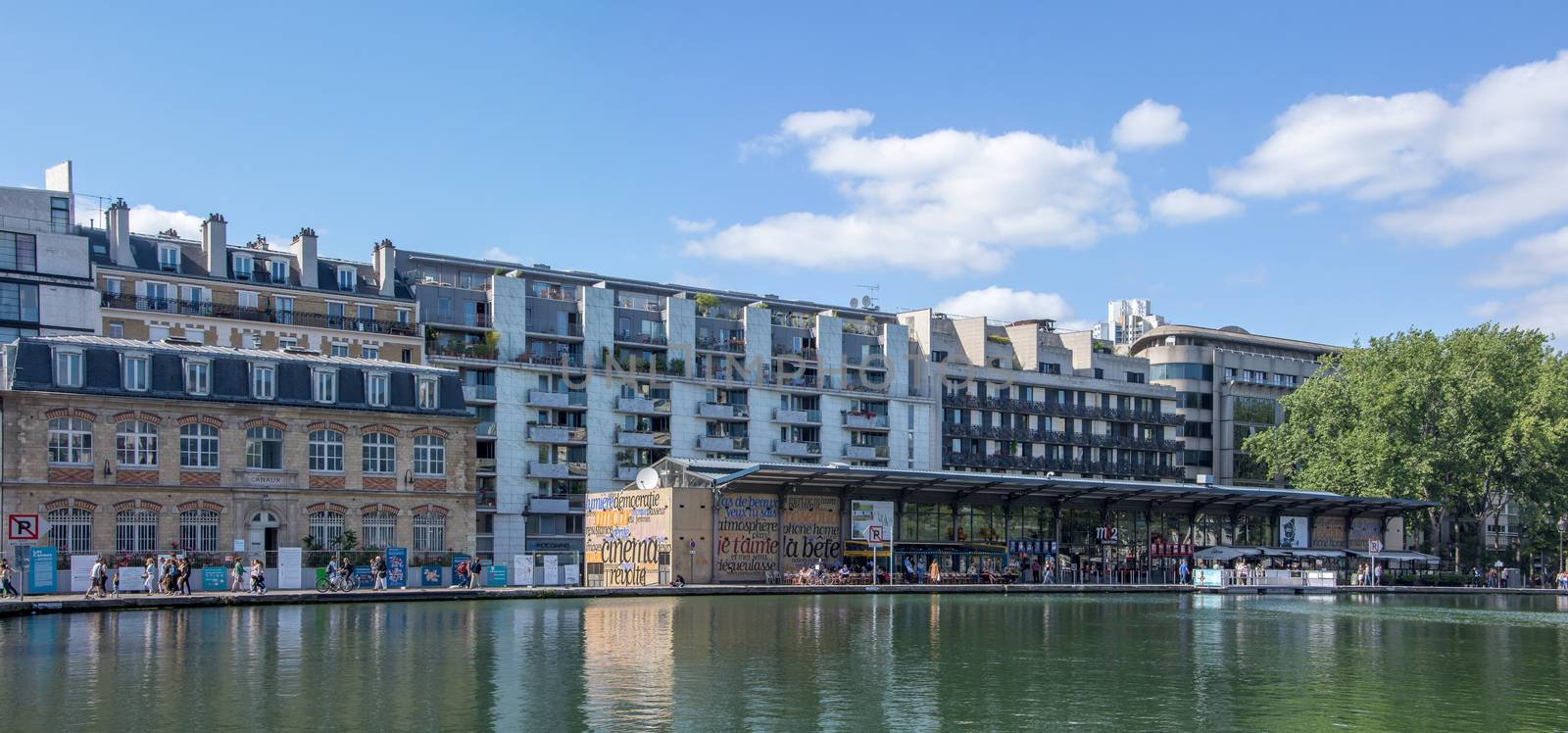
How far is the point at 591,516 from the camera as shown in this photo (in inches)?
3174

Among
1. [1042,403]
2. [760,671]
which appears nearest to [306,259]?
[1042,403]

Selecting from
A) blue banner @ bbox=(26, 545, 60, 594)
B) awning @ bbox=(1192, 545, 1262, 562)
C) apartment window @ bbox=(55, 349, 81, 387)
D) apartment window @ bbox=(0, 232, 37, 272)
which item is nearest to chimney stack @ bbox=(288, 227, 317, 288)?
apartment window @ bbox=(0, 232, 37, 272)

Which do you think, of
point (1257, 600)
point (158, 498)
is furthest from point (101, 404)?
point (1257, 600)

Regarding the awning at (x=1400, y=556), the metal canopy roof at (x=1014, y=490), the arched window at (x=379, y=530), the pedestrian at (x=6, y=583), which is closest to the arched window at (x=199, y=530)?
the arched window at (x=379, y=530)

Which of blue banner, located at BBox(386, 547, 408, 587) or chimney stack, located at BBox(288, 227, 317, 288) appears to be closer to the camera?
blue banner, located at BBox(386, 547, 408, 587)

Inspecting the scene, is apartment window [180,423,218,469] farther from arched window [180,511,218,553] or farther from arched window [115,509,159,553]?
arched window [115,509,159,553]

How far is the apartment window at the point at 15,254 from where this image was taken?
85.9 meters

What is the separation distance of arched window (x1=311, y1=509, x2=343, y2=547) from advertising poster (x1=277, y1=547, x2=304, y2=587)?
463 centimetres

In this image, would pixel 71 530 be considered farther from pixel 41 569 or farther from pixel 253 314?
pixel 253 314

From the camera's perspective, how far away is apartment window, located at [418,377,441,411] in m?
75.1

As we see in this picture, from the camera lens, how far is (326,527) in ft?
234

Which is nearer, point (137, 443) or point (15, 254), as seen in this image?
point (137, 443)

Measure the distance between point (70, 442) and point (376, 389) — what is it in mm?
14244

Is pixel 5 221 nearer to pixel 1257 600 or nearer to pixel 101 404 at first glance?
pixel 101 404
